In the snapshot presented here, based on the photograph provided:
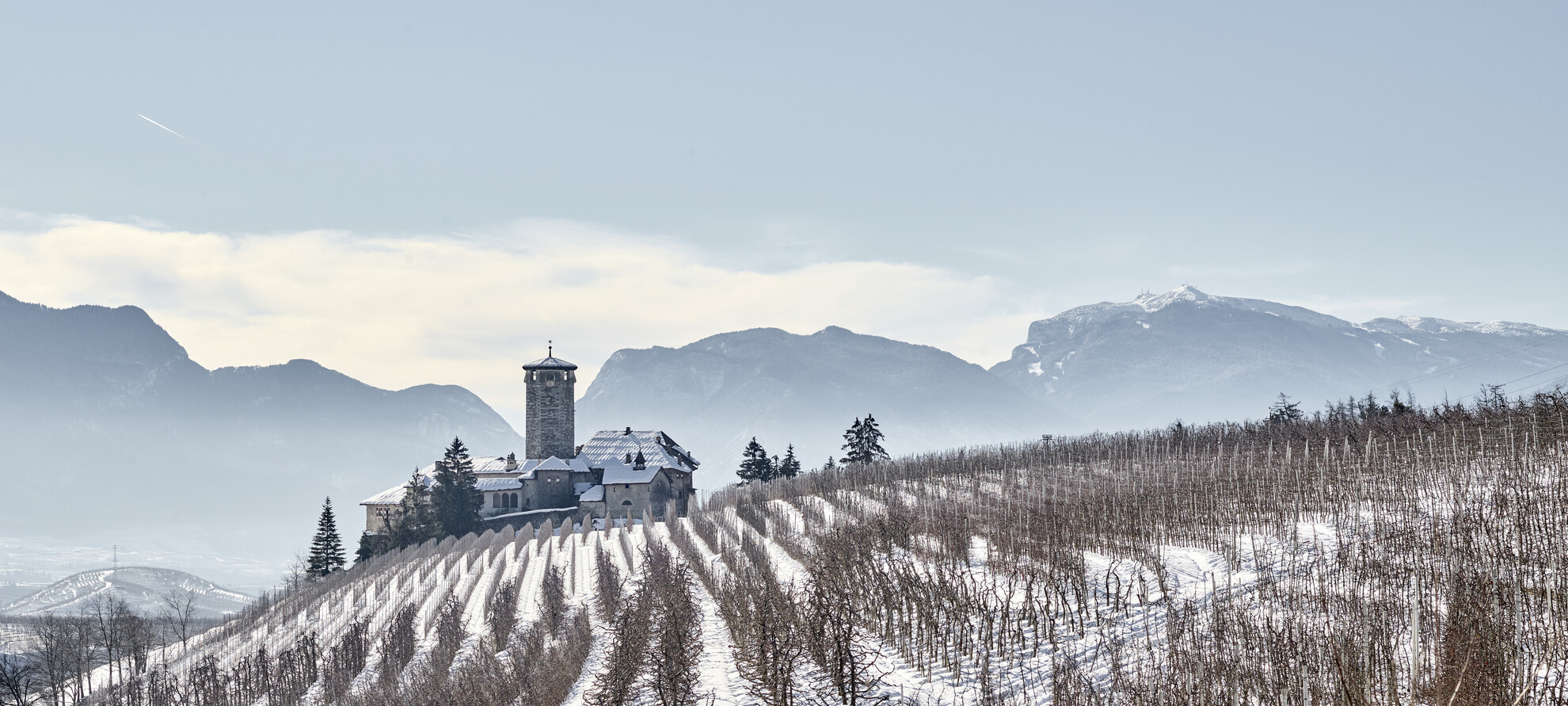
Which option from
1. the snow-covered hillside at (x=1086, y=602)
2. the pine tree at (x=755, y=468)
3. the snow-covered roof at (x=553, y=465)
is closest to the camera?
the snow-covered hillside at (x=1086, y=602)

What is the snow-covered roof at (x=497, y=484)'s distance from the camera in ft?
226

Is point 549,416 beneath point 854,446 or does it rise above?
above

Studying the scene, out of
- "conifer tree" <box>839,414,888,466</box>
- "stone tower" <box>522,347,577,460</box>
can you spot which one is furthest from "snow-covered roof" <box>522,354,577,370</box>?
"conifer tree" <box>839,414,888,466</box>

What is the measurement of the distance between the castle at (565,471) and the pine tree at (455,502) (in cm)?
428

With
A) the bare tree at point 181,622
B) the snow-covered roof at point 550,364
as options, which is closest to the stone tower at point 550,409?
the snow-covered roof at point 550,364

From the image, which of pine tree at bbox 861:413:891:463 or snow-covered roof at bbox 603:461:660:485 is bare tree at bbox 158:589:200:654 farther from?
pine tree at bbox 861:413:891:463

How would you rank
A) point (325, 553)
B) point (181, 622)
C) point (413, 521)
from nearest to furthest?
point (181, 622) → point (413, 521) → point (325, 553)

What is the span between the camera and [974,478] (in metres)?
41.3

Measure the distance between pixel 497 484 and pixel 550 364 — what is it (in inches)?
447

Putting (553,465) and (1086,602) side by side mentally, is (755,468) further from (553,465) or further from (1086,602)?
(1086,602)

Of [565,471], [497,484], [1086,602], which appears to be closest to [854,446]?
[565,471]

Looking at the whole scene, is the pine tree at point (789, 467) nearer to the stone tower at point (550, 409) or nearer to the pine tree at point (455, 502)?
the stone tower at point (550, 409)

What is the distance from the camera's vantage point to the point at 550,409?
76.1 metres

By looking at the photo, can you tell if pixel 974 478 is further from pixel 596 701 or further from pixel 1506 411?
pixel 596 701
